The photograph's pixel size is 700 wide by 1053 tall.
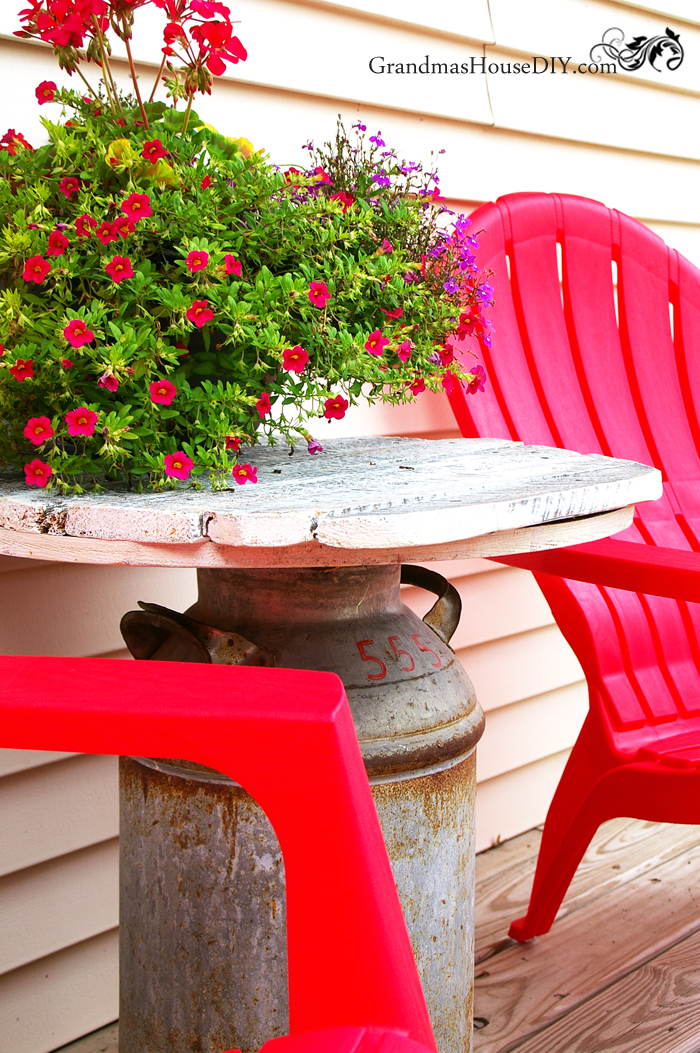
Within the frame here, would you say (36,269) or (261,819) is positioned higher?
(36,269)

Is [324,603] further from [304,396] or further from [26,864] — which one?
[26,864]

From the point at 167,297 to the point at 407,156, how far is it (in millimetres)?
1098

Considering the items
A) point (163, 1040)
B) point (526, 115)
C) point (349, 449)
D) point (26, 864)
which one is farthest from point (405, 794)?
point (526, 115)

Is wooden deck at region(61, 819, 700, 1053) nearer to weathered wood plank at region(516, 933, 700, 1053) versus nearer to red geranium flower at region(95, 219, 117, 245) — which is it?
weathered wood plank at region(516, 933, 700, 1053)

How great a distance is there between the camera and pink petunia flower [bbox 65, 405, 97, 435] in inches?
31.9

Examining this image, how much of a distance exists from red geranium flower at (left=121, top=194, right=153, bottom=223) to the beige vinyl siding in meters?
0.63

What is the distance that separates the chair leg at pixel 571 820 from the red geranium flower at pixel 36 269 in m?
1.10

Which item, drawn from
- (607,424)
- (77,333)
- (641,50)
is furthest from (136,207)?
(641,50)

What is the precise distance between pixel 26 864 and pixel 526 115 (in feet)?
5.73

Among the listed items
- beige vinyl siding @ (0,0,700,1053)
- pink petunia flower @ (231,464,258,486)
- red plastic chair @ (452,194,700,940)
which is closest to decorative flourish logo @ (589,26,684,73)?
beige vinyl siding @ (0,0,700,1053)

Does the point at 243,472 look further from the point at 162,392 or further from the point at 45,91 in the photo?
the point at 45,91

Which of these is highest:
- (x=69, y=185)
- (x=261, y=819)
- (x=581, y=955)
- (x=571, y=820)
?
(x=69, y=185)

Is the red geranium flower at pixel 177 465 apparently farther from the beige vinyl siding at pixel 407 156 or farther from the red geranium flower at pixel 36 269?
the beige vinyl siding at pixel 407 156

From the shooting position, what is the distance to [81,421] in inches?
32.0
